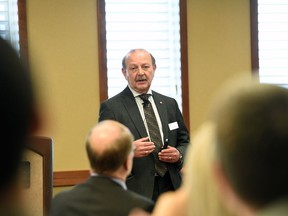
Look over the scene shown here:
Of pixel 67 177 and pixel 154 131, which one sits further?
pixel 67 177

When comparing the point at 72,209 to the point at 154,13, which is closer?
the point at 72,209

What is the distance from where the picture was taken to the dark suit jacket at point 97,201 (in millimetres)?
1820

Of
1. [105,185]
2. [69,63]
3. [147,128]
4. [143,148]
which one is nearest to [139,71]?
[147,128]

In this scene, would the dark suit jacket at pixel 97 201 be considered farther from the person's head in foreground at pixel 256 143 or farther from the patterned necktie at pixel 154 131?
the patterned necktie at pixel 154 131

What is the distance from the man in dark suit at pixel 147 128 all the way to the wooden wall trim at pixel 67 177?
3.89 ft

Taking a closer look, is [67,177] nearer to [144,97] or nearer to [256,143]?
[144,97]

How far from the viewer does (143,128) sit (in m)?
3.31

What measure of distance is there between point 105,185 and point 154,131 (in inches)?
56.6

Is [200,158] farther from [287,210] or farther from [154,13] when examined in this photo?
[154,13]

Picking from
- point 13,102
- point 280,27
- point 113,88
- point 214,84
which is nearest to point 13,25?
point 113,88

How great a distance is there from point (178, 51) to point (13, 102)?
14.0ft

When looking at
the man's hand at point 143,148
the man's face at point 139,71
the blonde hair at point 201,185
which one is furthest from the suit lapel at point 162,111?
the blonde hair at point 201,185

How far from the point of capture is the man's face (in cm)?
345

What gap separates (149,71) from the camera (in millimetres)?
3521
